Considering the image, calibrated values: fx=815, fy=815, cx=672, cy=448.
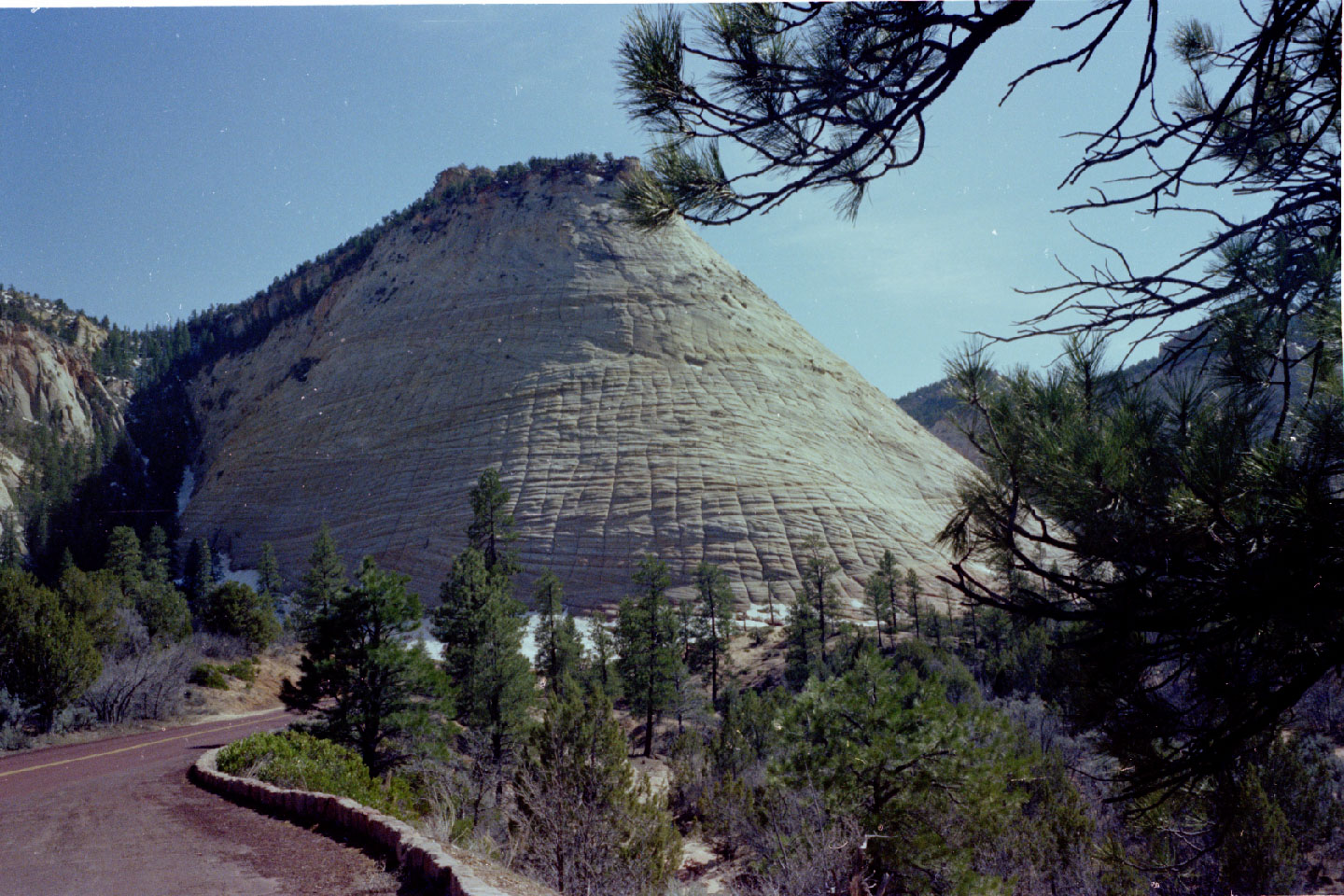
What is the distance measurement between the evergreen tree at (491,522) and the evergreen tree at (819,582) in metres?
12.5

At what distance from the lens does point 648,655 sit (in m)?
26.6

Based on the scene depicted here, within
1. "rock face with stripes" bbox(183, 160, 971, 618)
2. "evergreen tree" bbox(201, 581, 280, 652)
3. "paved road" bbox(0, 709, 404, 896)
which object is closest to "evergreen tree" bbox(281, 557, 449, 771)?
"paved road" bbox(0, 709, 404, 896)

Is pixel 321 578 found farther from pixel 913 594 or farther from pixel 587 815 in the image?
pixel 587 815

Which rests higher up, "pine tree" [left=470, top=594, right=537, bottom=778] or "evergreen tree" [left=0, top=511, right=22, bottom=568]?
"evergreen tree" [left=0, top=511, right=22, bottom=568]

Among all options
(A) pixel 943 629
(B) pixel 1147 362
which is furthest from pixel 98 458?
(B) pixel 1147 362

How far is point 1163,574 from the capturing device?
11.5ft

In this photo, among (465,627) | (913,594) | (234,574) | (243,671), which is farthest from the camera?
(234,574)

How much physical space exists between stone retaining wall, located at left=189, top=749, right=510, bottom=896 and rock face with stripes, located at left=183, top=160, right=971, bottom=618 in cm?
2621

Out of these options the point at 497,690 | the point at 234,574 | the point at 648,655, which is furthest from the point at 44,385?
the point at 497,690

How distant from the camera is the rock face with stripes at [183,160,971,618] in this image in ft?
128

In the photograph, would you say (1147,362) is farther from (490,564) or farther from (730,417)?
(730,417)

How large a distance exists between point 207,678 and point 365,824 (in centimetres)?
2326

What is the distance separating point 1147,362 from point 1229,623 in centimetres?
132

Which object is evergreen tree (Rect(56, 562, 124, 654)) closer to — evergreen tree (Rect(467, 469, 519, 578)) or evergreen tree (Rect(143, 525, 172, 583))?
evergreen tree (Rect(467, 469, 519, 578))
